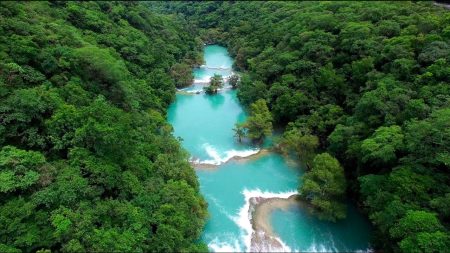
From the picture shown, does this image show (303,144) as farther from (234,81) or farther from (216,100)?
(234,81)

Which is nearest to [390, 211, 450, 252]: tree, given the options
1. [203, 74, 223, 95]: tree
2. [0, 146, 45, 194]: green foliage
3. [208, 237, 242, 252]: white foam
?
[208, 237, 242, 252]: white foam

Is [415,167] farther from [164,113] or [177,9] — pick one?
[177,9]

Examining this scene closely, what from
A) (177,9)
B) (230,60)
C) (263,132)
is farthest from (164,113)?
(177,9)

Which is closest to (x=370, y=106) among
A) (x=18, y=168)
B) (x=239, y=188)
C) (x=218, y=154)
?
(x=239, y=188)

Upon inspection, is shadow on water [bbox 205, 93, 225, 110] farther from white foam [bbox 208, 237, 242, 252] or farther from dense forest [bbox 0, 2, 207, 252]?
white foam [bbox 208, 237, 242, 252]

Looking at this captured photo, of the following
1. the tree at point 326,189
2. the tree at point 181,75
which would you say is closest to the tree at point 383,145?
the tree at point 326,189
